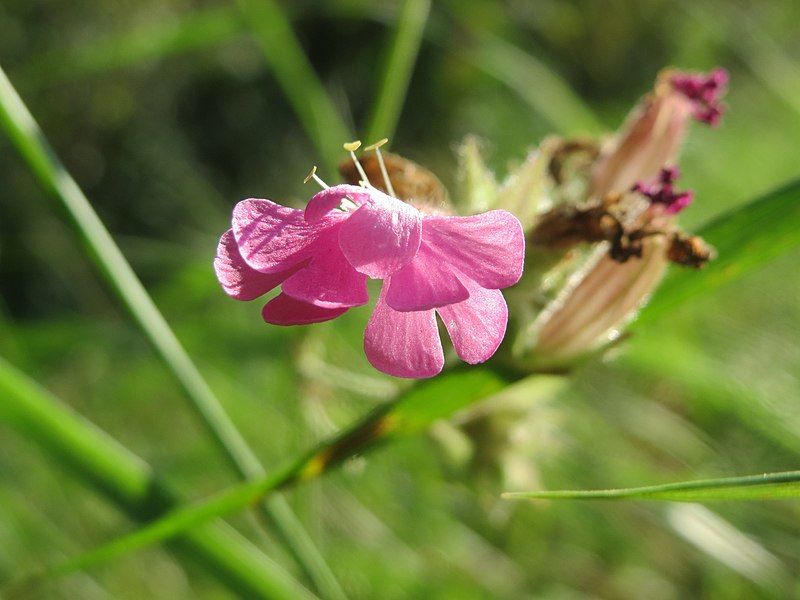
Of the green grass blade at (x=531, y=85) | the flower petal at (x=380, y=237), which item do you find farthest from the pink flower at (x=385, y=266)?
the green grass blade at (x=531, y=85)

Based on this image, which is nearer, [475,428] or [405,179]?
[405,179]

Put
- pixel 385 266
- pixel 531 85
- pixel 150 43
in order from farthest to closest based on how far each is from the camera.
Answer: pixel 531 85
pixel 150 43
pixel 385 266

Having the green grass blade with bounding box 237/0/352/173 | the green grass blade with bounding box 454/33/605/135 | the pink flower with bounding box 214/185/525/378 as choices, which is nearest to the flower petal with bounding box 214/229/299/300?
the pink flower with bounding box 214/185/525/378

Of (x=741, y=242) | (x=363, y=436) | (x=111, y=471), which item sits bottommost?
(x=111, y=471)

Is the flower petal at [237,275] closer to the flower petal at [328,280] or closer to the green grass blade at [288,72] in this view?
the flower petal at [328,280]

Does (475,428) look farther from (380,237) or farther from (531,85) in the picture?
(531,85)

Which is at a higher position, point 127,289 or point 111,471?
point 127,289

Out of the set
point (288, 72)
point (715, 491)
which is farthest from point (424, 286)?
point (288, 72)
